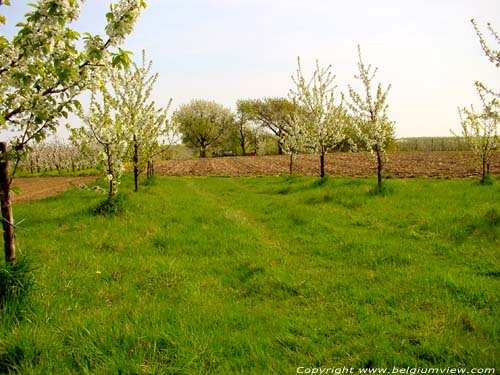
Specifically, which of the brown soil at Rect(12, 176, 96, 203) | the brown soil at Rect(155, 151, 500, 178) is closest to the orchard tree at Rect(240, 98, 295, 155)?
the brown soil at Rect(155, 151, 500, 178)

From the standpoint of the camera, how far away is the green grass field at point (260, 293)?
3.84 m

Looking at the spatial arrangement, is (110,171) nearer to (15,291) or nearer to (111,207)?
(111,207)

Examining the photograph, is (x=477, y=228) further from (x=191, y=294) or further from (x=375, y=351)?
(x=191, y=294)

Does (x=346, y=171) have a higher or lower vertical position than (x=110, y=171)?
lower

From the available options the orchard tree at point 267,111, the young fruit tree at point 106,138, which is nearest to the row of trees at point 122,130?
the young fruit tree at point 106,138

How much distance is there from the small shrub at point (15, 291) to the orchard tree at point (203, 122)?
78.3 metres

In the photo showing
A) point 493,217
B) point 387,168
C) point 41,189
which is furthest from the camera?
point 387,168

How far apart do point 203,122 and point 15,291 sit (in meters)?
81.0

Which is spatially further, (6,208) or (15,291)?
(6,208)

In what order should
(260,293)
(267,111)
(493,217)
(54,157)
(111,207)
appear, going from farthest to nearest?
(267,111) → (54,157) → (111,207) → (493,217) → (260,293)

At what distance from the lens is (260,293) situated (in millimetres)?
5848

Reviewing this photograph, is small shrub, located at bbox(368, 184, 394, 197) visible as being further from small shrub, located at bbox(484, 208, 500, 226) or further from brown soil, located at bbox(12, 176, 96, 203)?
brown soil, located at bbox(12, 176, 96, 203)

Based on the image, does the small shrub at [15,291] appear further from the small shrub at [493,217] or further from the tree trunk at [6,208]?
the small shrub at [493,217]

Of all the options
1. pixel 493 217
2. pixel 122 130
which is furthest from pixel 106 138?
pixel 493 217
